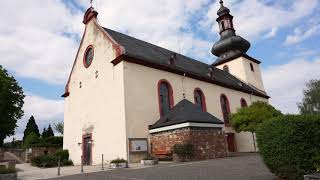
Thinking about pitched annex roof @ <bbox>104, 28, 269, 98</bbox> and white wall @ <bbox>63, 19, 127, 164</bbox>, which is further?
pitched annex roof @ <bbox>104, 28, 269, 98</bbox>

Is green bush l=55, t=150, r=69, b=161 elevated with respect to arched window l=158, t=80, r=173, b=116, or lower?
Result: lower

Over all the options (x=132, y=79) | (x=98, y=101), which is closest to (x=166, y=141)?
(x=132, y=79)

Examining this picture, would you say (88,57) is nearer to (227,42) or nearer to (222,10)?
(227,42)

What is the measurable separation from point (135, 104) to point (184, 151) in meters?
5.27

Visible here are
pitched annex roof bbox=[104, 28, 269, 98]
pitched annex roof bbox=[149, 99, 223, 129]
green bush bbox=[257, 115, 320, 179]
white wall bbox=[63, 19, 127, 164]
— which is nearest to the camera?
green bush bbox=[257, 115, 320, 179]

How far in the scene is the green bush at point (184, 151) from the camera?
16.1m

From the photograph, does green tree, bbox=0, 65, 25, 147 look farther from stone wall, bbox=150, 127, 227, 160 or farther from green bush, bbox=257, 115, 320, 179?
green bush, bbox=257, 115, 320, 179

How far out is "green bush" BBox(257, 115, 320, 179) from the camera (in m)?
6.80

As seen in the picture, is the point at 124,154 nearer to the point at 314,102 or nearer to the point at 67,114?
the point at 67,114

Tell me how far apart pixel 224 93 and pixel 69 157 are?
16.9 m

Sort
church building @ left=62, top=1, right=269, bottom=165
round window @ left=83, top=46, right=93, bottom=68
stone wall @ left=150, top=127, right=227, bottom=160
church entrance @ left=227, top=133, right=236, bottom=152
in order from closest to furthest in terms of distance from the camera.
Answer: stone wall @ left=150, top=127, right=227, bottom=160
church building @ left=62, top=1, right=269, bottom=165
round window @ left=83, top=46, right=93, bottom=68
church entrance @ left=227, top=133, right=236, bottom=152

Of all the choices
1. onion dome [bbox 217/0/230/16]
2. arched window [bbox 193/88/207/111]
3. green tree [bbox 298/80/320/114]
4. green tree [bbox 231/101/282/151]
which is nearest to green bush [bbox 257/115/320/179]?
green tree [bbox 231/101/282/151]

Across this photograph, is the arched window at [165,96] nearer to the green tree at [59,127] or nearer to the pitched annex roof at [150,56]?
the pitched annex roof at [150,56]

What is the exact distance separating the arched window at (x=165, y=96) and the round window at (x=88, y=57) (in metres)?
6.86
